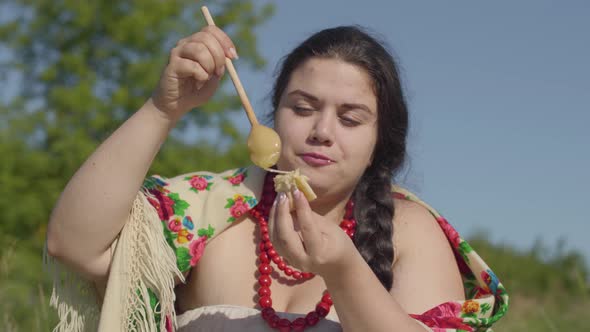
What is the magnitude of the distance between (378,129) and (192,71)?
0.75 m

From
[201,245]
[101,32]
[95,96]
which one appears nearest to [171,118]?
[201,245]

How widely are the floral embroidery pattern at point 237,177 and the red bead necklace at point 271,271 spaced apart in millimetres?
77

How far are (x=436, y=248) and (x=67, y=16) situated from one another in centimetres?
844

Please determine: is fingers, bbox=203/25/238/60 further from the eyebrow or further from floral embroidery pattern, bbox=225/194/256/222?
floral embroidery pattern, bbox=225/194/256/222

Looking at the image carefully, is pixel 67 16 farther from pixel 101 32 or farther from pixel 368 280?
pixel 368 280

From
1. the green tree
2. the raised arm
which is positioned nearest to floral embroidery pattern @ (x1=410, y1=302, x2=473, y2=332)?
the raised arm

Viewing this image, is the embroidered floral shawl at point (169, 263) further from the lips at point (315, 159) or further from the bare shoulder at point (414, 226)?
the lips at point (315, 159)

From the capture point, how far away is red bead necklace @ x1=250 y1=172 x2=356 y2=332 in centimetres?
198

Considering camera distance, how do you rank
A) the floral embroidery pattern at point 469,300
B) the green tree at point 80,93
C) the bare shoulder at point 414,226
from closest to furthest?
the floral embroidery pattern at point 469,300 < the bare shoulder at point 414,226 < the green tree at point 80,93

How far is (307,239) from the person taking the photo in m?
1.55

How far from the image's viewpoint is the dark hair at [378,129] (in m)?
2.13

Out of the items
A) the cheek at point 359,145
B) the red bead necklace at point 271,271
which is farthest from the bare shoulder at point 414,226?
the cheek at point 359,145

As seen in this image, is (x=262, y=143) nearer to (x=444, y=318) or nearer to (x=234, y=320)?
(x=234, y=320)

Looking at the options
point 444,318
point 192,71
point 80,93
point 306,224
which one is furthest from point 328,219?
point 80,93
